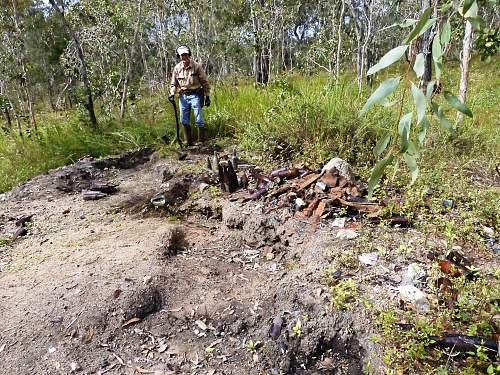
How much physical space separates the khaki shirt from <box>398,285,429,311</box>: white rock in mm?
4493

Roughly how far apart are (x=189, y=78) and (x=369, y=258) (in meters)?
4.21

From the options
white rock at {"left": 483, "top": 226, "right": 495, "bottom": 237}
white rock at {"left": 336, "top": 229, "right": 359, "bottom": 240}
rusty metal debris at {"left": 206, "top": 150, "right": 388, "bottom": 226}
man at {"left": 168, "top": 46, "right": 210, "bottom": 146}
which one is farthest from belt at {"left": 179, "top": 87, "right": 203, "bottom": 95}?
white rock at {"left": 483, "top": 226, "right": 495, "bottom": 237}

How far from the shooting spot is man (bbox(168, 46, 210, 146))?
5.65m

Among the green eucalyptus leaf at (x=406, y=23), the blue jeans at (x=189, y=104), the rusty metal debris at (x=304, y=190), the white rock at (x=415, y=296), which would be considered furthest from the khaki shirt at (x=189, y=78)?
the green eucalyptus leaf at (x=406, y=23)

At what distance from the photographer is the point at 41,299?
8.14 feet

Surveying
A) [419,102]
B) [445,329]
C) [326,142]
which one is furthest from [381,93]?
[326,142]

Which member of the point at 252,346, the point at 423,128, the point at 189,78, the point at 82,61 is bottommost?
the point at 252,346

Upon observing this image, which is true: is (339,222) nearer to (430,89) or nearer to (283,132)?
(283,132)

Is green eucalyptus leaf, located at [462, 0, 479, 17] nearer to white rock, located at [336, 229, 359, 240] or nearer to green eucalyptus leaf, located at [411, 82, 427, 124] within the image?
green eucalyptus leaf, located at [411, 82, 427, 124]

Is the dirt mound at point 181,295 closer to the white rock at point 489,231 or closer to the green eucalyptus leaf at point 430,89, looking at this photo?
the white rock at point 489,231

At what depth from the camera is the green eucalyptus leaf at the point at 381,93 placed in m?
0.63

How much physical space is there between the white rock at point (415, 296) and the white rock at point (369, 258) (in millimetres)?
260

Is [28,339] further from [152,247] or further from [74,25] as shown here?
[74,25]

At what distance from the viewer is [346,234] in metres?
2.62
